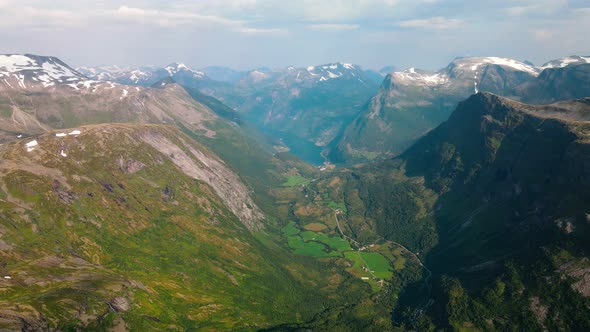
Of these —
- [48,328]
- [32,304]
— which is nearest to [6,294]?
[32,304]

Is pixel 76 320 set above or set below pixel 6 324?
below

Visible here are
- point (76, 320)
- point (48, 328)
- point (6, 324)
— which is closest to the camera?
point (6, 324)

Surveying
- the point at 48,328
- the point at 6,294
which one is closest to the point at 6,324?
the point at 48,328

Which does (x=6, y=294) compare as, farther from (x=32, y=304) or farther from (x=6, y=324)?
(x=6, y=324)

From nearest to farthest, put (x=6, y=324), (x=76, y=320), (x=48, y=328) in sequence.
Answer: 1. (x=6, y=324)
2. (x=48, y=328)
3. (x=76, y=320)

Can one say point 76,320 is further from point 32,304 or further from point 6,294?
point 6,294

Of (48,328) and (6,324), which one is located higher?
(6,324)

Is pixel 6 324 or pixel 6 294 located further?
pixel 6 294

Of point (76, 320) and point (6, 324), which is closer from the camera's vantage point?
point (6, 324)

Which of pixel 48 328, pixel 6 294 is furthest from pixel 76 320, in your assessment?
pixel 6 294
